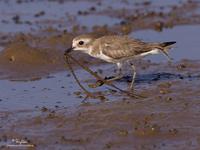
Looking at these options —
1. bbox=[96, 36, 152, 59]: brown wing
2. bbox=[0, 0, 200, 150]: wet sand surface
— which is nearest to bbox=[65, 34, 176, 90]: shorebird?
bbox=[96, 36, 152, 59]: brown wing

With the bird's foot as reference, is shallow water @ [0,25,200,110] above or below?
below

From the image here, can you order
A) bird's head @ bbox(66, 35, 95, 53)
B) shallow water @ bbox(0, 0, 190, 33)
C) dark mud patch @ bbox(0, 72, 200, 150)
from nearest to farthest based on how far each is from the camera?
dark mud patch @ bbox(0, 72, 200, 150) → bird's head @ bbox(66, 35, 95, 53) → shallow water @ bbox(0, 0, 190, 33)

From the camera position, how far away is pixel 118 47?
489 inches

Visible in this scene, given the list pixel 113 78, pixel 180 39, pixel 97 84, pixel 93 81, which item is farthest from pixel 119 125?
pixel 180 39

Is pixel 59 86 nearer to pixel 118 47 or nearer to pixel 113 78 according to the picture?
pixel 113 78

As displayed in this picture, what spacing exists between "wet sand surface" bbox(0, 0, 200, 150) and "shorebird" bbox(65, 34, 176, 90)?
51 centimetres

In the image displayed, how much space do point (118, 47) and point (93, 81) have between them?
36.0 inches

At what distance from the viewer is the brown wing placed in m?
12.4

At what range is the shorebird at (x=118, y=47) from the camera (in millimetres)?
12359

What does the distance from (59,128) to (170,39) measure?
6.33m

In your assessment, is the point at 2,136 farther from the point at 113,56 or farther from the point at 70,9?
the point at 70,9

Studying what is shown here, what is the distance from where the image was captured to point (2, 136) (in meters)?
10.0

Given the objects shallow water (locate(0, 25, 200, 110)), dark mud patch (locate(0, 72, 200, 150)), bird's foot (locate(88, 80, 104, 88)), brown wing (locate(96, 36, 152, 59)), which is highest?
brown wing (locate(96, 36, 152, 59))

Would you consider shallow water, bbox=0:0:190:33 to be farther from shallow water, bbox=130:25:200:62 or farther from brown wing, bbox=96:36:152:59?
brown wing, bbox=96:36:152:59
